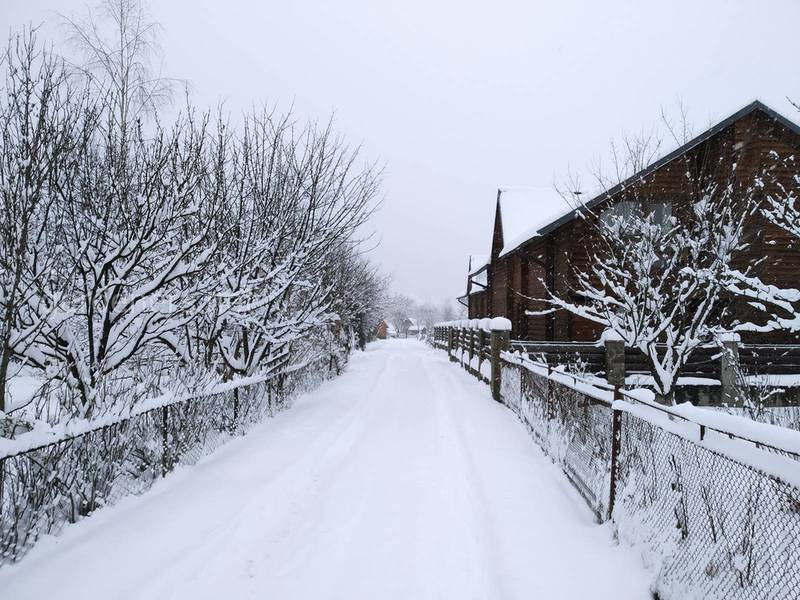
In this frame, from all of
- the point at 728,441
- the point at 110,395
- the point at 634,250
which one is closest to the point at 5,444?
the point at 110,395

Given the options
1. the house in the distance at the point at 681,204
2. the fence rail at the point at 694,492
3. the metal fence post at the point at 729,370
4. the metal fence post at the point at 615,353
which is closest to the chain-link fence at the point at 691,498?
the fence rail at the point at 694,492

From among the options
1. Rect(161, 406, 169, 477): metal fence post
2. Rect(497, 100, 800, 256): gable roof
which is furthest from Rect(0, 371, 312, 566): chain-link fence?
Rect(497, 100, 800, 256): gable roof

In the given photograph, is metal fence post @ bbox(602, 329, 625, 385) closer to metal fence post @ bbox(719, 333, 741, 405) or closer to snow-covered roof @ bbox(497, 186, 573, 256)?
metal fence post @ bbox(719, 333, 741, 405)

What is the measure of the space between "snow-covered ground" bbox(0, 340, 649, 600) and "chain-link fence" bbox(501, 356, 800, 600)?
0.29 m

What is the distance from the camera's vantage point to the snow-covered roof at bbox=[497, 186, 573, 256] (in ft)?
60.1

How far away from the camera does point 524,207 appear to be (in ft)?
64.0

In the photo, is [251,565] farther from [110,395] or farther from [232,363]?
[232,363]

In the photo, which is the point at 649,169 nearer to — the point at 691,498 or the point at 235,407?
the point at 691,498

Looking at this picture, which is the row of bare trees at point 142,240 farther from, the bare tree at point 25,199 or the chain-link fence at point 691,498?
the chain-link fence at point 691,498

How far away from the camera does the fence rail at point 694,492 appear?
2172 mm

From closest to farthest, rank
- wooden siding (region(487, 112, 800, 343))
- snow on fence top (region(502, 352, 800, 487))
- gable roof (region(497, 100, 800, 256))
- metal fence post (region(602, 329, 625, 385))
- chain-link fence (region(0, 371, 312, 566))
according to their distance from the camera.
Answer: snow on fence top (region(502, 352, 800, 487)) → chain-link fence (region(0, 371, 312, 566)) → metal fence post (region(602, 329, 625, 385)) → gable roof (region(497, 100, 800, 256)) → wooden siding (region(487, 112, 800, 343))

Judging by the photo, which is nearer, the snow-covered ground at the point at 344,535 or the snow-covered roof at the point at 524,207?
the snow-covered ground at the point at 344,535

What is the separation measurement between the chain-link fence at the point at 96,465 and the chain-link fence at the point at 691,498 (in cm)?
415

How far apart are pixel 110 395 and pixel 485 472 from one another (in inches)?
156
